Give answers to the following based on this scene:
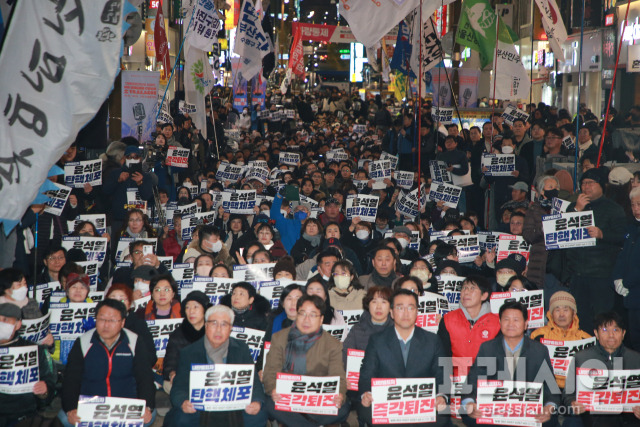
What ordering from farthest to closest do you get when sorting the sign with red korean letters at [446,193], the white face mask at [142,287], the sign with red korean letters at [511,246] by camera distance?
the sign with red korean letters at [446,193] → the sign with red korean letters at [511,246] → the white face mask at [142,287]

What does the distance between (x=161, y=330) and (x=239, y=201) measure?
6.50 metres

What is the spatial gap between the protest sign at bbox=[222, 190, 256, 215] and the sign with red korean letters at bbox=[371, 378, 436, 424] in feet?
27.3

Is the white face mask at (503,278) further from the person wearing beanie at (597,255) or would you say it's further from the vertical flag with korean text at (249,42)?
the vertical flag with korean text at (249,42)

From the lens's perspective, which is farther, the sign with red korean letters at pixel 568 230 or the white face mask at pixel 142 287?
the sign with red korean letters at pixel 568 230

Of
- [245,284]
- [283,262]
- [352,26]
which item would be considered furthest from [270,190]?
[245,284]

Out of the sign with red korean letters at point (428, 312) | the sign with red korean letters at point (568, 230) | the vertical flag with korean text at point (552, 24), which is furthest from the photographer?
the vertical flag with korean text at point (552, 24)

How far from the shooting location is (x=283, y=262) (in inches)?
363

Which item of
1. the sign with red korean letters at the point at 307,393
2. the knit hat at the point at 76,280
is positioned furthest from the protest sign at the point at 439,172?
the sign with red korean letters at the point at 307,393

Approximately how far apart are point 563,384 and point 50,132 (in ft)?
16.0

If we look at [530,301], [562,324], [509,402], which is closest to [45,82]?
[509,402]

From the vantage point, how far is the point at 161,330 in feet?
26.2

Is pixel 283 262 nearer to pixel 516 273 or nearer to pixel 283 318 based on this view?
pixel 283 318

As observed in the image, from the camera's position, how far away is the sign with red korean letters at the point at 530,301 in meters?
8.07

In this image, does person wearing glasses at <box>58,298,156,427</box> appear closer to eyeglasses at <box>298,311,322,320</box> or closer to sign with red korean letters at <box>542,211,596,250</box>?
eyeglasses at <box>298,311,322,320</box>
